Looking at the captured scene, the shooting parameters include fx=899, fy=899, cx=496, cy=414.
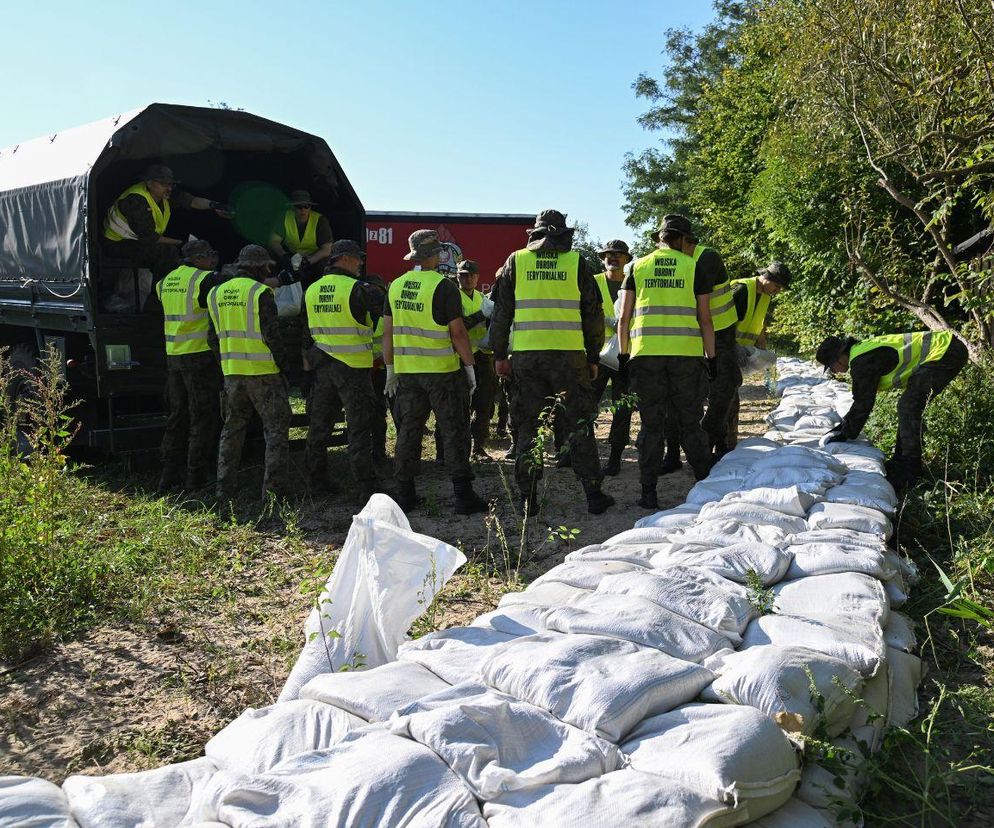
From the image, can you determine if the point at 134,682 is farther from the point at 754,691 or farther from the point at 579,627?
the point at 754,691

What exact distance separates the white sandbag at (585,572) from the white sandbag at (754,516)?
2.43 ft

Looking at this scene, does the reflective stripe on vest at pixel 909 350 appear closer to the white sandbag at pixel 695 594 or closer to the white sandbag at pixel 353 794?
the white sandbag at pixel 695 594

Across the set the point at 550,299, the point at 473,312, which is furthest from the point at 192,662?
the point at 473,312

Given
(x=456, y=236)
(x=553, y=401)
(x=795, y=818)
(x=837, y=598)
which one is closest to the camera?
(x=795, y=818)

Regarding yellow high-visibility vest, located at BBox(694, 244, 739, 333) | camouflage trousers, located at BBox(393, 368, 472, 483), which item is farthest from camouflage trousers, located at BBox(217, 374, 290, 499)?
yellow high-visibility vest, located at BBox(694, 244, 739, 333)

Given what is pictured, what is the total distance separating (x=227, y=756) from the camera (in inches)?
84.6

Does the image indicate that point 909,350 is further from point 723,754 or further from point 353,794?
point 353,794

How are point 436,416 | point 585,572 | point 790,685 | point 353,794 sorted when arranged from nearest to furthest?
point 353,794
point 790,685
point 585,572
point 436,416

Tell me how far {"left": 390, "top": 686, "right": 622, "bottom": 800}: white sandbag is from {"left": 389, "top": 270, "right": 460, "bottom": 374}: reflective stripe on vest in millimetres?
3860

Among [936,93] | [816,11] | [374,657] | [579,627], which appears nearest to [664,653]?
[579,627]

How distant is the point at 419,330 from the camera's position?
5.88 meters

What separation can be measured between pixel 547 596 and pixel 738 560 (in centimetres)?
78

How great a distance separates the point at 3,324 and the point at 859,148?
9.74 meters

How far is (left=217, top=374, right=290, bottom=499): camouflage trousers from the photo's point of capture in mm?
6266
